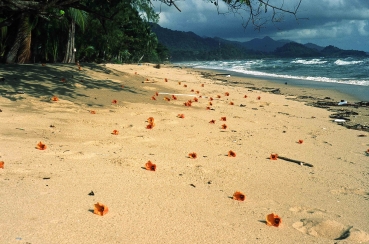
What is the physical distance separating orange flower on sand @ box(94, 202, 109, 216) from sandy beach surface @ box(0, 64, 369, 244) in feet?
0.09

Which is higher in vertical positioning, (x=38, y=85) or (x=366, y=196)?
(x=38, y=85)

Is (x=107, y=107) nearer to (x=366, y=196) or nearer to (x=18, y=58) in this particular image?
(x=366, y=196)

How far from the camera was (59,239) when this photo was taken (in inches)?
77.1

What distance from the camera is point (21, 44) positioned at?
35.8ft

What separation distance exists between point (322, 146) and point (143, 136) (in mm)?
2531

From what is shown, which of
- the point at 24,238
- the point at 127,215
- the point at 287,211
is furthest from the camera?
the point at 287,211

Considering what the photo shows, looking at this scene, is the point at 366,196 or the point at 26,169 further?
the point at 366,196

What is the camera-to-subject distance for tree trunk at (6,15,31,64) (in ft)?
33.6

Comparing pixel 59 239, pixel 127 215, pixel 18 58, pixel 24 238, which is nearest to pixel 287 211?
pixel 127 215

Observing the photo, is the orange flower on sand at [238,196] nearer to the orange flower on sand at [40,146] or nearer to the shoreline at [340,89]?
the orange flower on sand at [40,146]

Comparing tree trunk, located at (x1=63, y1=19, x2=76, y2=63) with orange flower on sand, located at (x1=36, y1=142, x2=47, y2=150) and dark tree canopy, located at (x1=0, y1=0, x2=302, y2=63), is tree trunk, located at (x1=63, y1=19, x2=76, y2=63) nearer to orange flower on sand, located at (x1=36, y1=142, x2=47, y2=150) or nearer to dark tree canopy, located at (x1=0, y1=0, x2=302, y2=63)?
dark tree canopy, located at (x1=0, y1=0, x2=302, y2=63)

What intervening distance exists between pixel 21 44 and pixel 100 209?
10093 millimetres

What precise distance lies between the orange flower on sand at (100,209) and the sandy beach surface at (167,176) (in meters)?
0.03

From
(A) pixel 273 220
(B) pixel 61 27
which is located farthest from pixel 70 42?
(A) pixel 273 220
